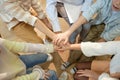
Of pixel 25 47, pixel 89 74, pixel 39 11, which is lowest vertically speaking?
pixel 89 74

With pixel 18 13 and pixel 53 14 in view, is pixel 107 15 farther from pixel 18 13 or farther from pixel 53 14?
pixel 18 13

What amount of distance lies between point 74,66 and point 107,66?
1.05 ft

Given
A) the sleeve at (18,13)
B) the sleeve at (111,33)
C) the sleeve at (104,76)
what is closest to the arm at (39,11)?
the sleeve at (18,13)

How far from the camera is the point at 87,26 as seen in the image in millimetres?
1715

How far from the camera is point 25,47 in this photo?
57.2 inches

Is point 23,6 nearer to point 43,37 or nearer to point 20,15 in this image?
point 20,15

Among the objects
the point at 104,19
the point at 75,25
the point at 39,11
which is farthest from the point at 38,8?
the point at 104,19

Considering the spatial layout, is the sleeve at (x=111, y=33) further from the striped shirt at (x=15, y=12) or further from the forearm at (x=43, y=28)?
the striped shirt at (x=15, y=12)

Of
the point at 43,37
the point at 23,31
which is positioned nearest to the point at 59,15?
the point at 43,37

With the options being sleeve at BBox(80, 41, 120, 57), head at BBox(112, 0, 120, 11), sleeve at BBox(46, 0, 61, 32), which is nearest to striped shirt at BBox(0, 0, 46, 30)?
sleeve at BBox(46, 0, 61, 32)

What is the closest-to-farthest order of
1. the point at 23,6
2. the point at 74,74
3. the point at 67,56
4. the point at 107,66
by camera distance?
the point at 107,66 → the point at 23,6 → the point at 74,74 → the point at 67,56

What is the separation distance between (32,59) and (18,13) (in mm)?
285

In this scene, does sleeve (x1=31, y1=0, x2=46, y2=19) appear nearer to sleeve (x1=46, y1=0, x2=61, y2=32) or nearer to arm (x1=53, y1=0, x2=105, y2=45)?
sleeve (x1=46, y1=0, x2=61, y2=32)

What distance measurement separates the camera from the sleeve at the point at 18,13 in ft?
4.81
